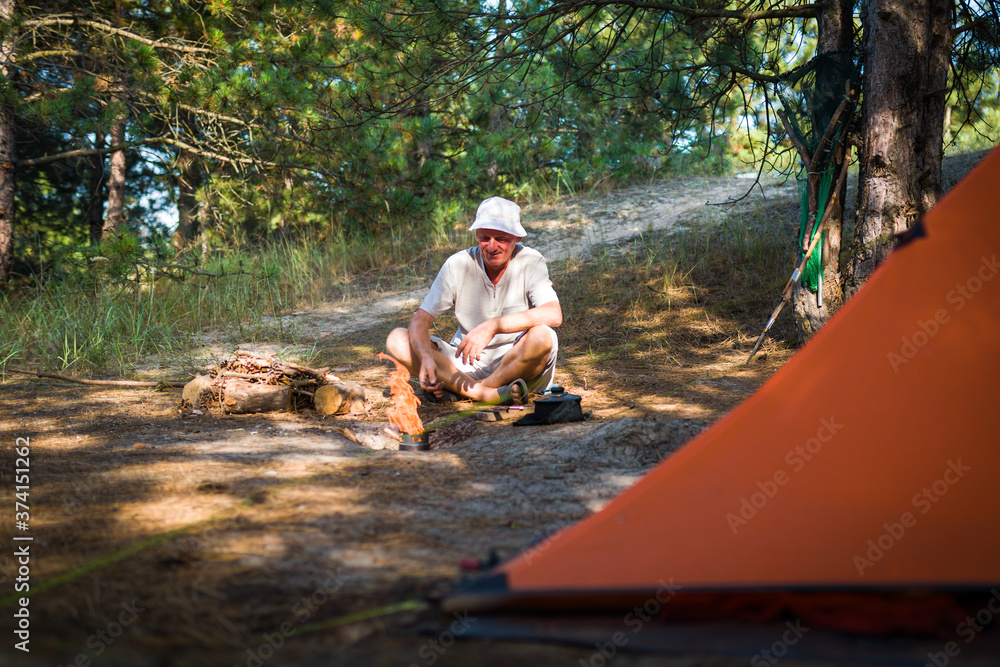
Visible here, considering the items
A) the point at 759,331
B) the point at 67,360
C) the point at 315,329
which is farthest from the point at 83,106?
the point at 759,331

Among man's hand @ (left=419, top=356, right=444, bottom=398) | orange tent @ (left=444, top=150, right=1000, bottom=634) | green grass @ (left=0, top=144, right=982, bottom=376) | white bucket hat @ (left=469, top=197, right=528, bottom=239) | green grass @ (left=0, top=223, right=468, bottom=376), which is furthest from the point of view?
green grass @ (left=0, top=144, right=982, bottom=376)

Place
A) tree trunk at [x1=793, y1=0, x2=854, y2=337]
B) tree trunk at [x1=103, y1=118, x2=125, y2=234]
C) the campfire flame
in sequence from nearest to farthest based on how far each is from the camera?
the campfire flame < tree trunk at [x1=793, y1=0, x2=854, y2=337] < tree trunk at [x1=103, y1=118, x2=125, y2=234]

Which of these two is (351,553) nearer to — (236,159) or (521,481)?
(521,481)

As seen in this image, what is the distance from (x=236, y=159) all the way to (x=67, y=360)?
9.07ft

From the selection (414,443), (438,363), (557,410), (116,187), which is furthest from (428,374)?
(116,187)

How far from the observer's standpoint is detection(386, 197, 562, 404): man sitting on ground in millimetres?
3809

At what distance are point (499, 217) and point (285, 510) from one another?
6.66ft

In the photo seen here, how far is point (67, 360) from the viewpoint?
498 centimetres

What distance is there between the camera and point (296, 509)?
213 cm

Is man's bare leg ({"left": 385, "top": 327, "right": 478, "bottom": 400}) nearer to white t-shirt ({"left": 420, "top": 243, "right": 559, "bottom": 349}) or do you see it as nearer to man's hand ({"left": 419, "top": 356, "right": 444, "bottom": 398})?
man's hand ({"left": 419, "top": 356, "right": 444, "bottom": 398})

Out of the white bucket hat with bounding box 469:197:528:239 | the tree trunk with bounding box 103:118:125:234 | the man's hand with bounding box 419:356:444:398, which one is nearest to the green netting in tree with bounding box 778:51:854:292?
the white bucket hat with bounding box 469:197:528:239

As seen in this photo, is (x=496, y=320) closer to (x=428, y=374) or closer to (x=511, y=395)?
(x=428, y=374)

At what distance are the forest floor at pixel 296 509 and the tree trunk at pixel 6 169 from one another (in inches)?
91.4

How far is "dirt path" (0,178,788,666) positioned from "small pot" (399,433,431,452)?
0.55 feet
